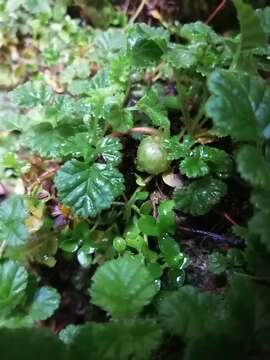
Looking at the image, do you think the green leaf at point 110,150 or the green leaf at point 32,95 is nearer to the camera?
the green leaf at point 110,150

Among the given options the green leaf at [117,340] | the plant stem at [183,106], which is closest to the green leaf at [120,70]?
the plant stem at [183,106]

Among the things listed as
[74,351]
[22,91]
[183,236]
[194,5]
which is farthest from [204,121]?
[74,351]

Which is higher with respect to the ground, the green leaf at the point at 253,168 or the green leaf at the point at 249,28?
the green leaf at the point at 249,28

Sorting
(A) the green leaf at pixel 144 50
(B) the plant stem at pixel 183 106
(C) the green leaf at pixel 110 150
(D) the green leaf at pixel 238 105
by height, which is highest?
(D) the green leaf at pixel 238 105

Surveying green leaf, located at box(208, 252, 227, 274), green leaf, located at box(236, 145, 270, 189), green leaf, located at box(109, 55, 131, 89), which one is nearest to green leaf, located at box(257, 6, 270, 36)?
green leaf, located at box(109, 55, 131, 89)

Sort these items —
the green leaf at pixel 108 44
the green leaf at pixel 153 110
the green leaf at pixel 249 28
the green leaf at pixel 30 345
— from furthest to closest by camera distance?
the green leaf at pixel 108 44 → the green leaf at pixel 153 110 → the green leaf at pixel 249 28 → the green leaf at pixel 30 345

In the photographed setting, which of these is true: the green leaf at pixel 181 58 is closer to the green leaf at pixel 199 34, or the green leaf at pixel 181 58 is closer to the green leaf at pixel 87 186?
the green leaf at pixel 199 34

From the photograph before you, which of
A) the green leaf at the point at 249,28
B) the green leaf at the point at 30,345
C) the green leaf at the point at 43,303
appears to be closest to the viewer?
the green leaf at the point at 30,345

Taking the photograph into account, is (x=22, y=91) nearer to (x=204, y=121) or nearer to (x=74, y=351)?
(x=204, y=121)
